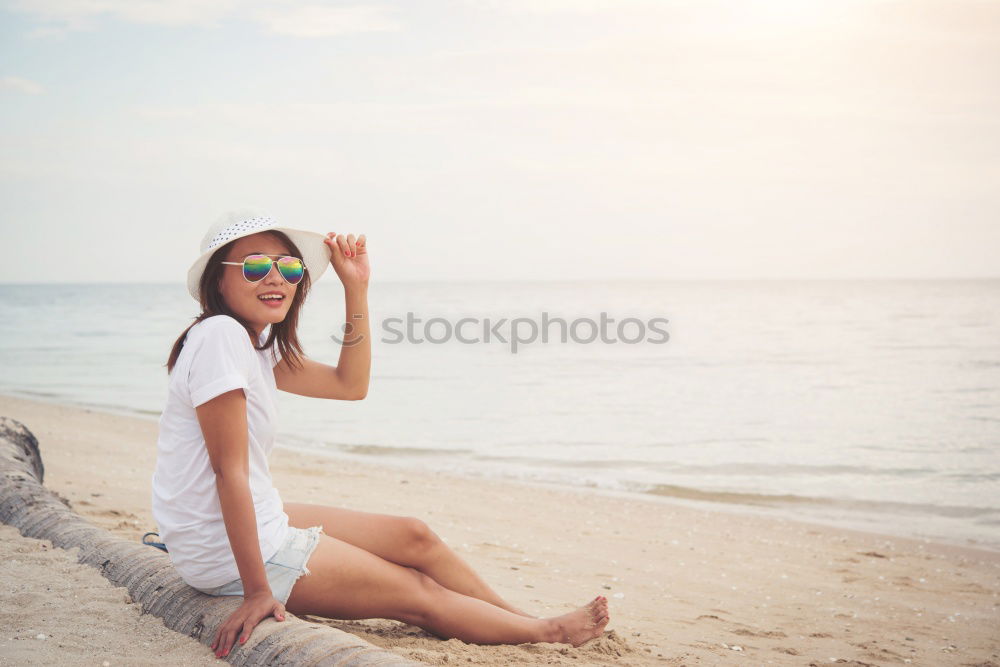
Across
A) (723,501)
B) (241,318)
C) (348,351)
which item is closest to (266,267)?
(241,318)

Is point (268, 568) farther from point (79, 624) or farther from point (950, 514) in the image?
point (950, 514)

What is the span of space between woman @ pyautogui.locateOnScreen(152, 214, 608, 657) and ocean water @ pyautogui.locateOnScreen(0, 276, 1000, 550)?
34 cm

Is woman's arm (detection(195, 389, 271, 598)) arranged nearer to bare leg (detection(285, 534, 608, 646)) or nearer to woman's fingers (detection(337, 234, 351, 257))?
bare leg (detection(285, 534, 608, 646))

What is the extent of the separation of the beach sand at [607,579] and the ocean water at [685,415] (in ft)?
3.30

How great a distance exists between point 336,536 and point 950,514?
23.4 feet

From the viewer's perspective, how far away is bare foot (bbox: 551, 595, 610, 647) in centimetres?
349

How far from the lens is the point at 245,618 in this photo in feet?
9.06

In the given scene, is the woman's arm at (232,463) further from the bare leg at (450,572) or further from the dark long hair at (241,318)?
the bare leg at (450,572)

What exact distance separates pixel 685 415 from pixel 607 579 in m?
9.57

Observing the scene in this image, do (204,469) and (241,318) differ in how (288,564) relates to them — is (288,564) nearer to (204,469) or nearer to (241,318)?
(204,469)

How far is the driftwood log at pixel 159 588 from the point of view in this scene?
2639 millimetres

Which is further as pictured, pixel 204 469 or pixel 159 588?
pixel 159 588

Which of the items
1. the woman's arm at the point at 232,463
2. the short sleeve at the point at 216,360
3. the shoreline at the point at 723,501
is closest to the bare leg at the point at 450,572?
the woman's arm at the point at 232,463

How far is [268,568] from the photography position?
2900 mm
